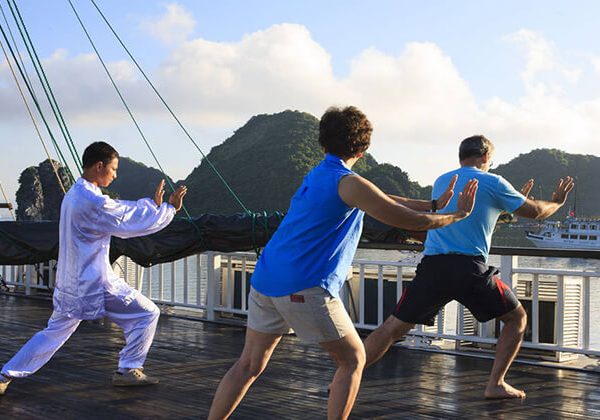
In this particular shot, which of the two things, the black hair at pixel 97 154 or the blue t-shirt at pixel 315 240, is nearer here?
the blue t-shirt at pixel 315 240

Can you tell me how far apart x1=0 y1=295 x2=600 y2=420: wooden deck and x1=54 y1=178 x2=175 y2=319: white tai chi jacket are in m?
0.55

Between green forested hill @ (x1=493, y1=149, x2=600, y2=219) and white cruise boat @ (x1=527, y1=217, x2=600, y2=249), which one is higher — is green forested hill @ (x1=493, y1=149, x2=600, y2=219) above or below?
above

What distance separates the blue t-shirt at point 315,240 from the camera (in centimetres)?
304

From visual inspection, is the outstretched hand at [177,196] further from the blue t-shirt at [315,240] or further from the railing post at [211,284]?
the railing post at [211,284]

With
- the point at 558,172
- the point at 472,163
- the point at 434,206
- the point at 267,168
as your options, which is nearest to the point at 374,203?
the point at 434,206

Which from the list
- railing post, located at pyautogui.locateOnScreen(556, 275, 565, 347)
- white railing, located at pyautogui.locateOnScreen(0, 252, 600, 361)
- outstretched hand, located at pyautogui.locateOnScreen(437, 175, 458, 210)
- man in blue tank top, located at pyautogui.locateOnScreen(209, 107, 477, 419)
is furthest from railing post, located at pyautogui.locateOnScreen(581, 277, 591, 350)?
man in blue tank top, located at pyautogui.locateOnScreen(209, 107, 477, 419)

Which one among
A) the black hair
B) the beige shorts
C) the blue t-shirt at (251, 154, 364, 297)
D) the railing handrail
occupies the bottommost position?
the beige shorts

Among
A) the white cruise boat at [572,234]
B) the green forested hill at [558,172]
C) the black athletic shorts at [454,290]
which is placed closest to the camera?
the black athletic shorts at [454,290]

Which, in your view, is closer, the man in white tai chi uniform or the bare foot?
the man in white tai chi uniform

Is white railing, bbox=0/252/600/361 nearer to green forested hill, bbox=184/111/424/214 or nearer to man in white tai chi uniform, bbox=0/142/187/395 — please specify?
man in white tai chi uniform, bbox=0/142/187/395

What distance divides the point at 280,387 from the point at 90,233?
1.47 meters

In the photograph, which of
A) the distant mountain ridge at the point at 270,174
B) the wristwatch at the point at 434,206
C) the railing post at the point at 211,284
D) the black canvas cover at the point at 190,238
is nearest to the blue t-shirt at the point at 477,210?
the wristwatch at the point at 434,206

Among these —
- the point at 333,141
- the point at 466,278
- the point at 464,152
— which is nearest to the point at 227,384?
the point at 333,141

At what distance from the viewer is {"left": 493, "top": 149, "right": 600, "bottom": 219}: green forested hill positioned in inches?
2968
